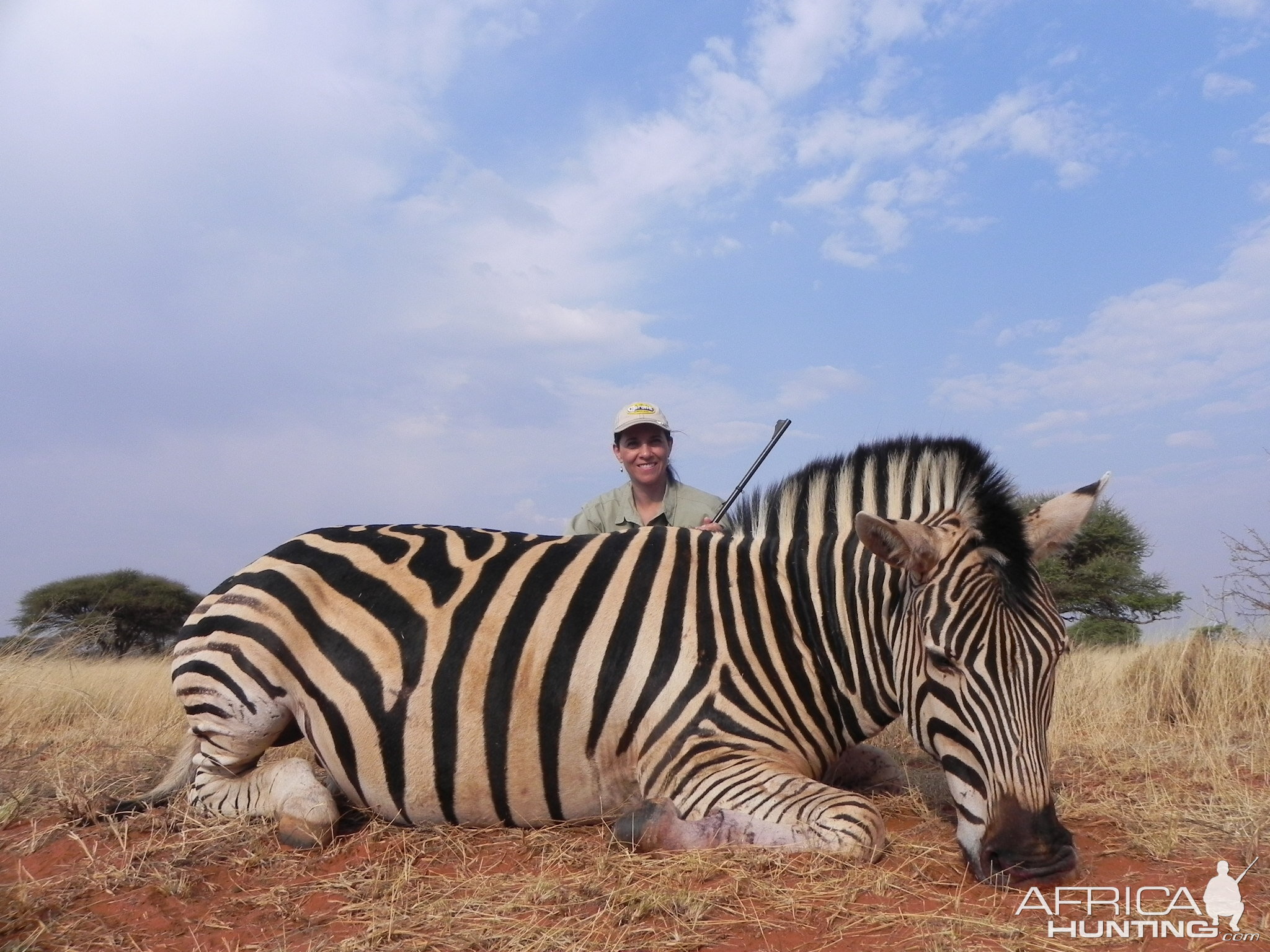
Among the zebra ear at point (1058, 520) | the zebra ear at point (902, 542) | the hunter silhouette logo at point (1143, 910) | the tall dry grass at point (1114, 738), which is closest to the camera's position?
the hunter silhouette logo at point (1143, 910)

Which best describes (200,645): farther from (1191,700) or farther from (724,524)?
(1191,700)

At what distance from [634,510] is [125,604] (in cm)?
1748

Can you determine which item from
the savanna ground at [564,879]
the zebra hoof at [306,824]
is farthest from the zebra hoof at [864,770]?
the zebra hoof at [306,824]

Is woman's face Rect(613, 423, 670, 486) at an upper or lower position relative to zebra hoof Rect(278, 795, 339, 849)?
upper

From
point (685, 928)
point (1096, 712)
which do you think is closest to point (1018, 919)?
point (685, 928)

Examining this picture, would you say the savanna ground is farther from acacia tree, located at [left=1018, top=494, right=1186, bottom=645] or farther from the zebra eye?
acacia tree, located at [left=1018, top=494, right=1186, bottom=645]

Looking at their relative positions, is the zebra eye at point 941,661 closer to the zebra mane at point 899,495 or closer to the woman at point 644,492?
the zebra mane at point 899,495

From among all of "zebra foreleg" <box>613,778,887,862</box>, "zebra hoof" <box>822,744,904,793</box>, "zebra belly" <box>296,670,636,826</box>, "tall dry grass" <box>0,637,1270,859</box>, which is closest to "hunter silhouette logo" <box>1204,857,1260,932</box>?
"tall dry grass" <box>0,637,1270,859</box>

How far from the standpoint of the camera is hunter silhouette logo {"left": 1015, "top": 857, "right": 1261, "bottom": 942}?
235cm

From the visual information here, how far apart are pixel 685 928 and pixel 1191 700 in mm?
5675

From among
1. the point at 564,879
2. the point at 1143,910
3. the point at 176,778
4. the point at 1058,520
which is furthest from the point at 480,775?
the point at 1058,520

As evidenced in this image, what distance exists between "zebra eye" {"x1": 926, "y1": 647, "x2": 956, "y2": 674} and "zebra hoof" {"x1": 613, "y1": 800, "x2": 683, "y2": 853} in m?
1.03

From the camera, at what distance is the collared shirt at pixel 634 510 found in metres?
6.57

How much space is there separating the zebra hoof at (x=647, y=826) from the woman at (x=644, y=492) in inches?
120
